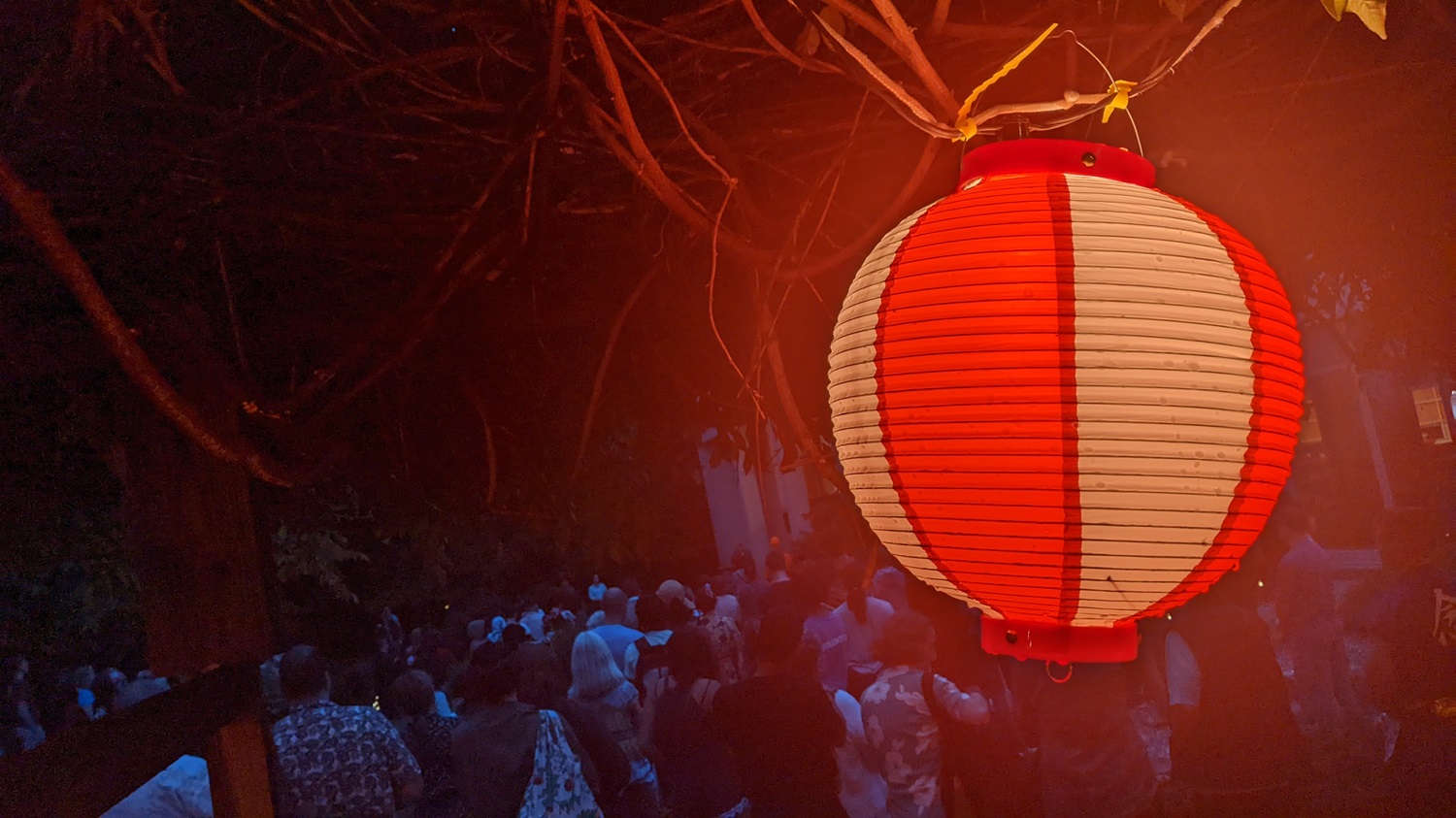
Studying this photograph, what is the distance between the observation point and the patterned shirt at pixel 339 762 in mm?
4066

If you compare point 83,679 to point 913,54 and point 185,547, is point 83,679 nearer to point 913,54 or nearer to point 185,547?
point 185,547

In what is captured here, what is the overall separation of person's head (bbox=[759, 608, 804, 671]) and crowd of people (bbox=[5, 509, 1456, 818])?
0.02 metres

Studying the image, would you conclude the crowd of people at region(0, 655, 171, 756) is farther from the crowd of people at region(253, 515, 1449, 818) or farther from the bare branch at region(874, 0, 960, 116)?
the bare branch at region(874, 0, 960, 116)

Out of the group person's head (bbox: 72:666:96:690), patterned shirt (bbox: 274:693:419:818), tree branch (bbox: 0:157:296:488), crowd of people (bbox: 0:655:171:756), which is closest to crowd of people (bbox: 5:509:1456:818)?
patterned shirt (bbox: 274:693:419:818)

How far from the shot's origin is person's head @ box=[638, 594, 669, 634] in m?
6.83

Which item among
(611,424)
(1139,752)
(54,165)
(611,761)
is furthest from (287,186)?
(1139,752)

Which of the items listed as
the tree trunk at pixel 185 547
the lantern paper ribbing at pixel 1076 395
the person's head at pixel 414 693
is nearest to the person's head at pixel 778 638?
the person's head at pixel 414 693

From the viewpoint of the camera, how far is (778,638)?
466 centimetres

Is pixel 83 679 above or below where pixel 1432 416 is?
above

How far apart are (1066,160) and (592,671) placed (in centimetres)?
447

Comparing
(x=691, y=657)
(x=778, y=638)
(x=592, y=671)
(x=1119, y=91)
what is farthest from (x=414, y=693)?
(x=1119, y=91)

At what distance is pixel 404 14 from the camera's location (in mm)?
2656

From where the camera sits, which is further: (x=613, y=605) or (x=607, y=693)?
(x=613, y=605)

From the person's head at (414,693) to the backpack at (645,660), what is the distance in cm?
134
